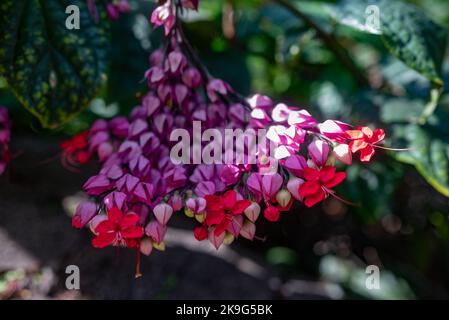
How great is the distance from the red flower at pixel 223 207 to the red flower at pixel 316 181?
0.07m

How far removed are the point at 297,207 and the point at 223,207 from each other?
2.29 feet

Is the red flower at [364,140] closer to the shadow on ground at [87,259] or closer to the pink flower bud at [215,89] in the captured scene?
the pink flower bud at [215,89]

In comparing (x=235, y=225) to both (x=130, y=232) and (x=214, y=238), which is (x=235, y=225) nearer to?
(x=214, y=238)

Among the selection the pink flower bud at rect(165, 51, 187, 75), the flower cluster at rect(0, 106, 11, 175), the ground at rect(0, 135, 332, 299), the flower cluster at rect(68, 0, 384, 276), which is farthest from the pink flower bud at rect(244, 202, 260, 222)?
the flower cluster at rect(0, 106, 11, 175)

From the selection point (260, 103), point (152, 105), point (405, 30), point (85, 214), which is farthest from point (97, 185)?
point (405, 30)

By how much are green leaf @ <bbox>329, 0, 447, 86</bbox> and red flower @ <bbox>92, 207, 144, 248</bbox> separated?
50 centimetres

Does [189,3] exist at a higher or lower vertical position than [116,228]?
higher

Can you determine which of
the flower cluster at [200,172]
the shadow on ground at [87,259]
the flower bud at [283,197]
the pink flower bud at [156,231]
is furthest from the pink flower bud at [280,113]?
the shadow on ground at [87,259]

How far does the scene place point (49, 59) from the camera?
28.6 inches

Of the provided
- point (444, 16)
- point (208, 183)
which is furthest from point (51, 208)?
point (444, 16)

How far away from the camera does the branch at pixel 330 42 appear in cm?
99
